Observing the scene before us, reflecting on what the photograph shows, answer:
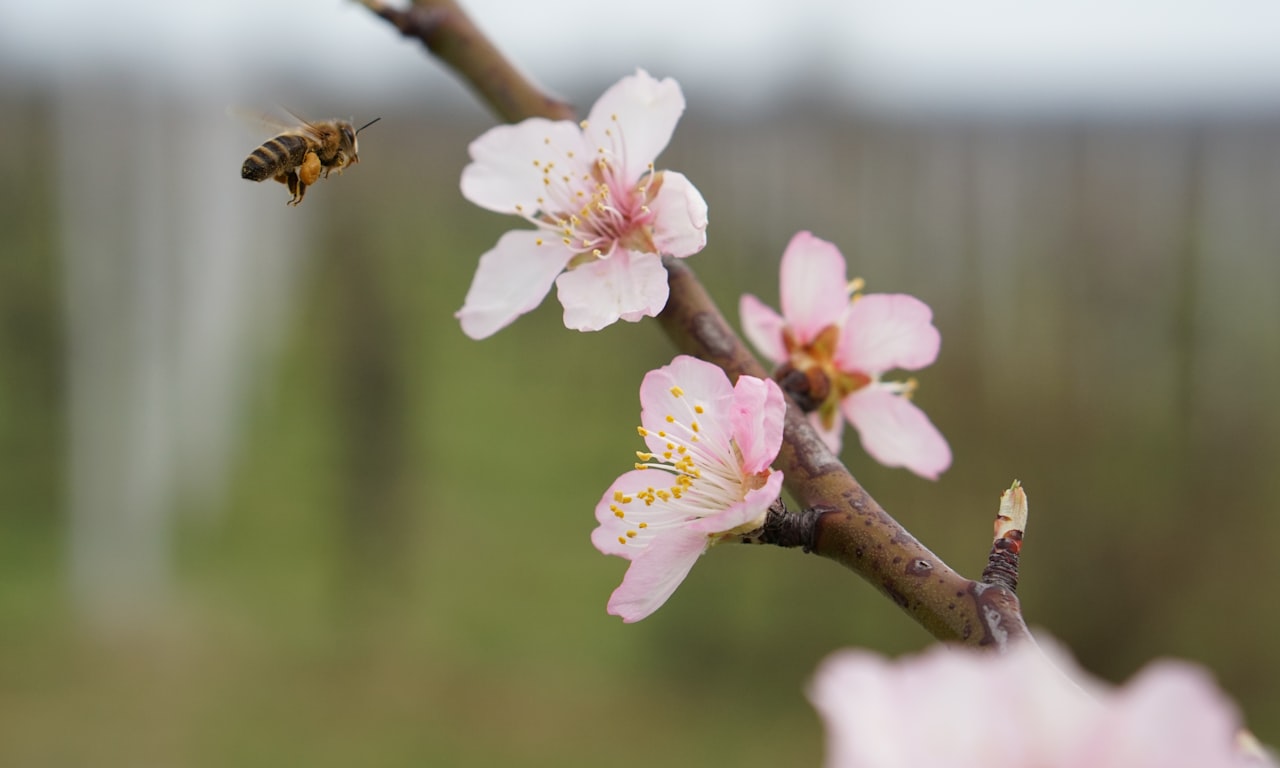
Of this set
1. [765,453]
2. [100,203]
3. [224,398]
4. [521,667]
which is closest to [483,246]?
[224,398]

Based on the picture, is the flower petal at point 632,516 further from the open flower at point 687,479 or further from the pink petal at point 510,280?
the pink petal at point 510,280

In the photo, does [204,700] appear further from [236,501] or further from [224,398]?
[224,398]

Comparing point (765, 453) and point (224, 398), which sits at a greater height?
point (765, 453)

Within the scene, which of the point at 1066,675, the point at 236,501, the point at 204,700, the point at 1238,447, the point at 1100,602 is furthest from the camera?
the point at 236,501

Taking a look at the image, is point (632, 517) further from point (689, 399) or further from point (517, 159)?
point (517, 159)

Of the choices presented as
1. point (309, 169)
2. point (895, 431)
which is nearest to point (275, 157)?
point (309, 169)

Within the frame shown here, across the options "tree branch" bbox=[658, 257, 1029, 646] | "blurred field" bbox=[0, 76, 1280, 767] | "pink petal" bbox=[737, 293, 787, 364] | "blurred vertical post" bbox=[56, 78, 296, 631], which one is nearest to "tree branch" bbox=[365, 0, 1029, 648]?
"tree branch" bbox=[658, 257, 1029, 646]

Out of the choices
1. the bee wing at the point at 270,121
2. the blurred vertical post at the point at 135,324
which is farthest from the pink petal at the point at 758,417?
the blurred vertical post at the point at 135,324

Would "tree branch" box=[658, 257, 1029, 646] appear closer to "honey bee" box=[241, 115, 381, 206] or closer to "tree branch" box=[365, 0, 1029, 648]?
"tree branch" box=[365, 0, 1029, 648]
